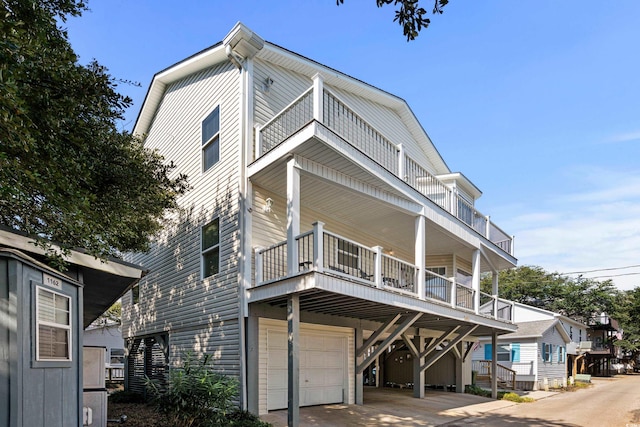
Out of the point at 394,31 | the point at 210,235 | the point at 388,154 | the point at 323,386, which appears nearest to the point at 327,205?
the point at 388,154

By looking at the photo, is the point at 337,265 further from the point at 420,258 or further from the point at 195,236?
the point at 195,236

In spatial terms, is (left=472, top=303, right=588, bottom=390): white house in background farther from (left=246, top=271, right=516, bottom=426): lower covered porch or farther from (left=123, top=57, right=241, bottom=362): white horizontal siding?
(left=123, top=57, right=241, bottom=362): white horizontal siding

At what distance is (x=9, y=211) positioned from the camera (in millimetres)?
7988

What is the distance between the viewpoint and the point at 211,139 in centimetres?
1327

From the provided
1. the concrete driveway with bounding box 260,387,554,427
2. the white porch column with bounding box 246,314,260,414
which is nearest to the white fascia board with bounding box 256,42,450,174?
the white porch column with bounding box 246,314,260,414

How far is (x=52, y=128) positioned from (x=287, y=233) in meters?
4.72

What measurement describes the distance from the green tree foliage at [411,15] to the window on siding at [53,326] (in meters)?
5.17

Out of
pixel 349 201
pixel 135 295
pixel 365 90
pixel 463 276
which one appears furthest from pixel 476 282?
pixel 135 295

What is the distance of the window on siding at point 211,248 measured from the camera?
12383mm

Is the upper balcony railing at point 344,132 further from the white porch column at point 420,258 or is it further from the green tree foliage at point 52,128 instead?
the green tree foliage at point 52,128

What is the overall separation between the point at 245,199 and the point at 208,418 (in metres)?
4.92

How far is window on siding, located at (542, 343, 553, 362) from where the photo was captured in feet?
90.6

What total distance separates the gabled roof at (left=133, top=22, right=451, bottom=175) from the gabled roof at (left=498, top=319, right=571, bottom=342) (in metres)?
12.7

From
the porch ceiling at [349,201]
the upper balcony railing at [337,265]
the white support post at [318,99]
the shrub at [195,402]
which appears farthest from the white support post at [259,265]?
the white support post at [318,99]
